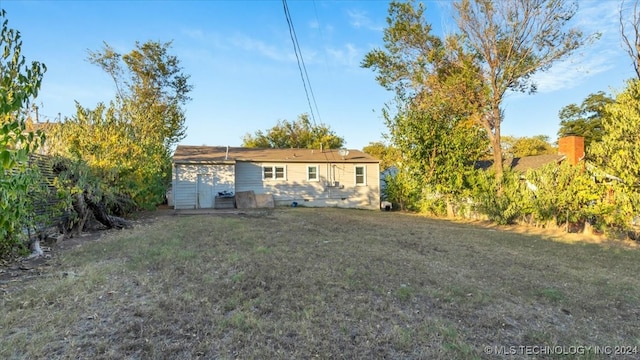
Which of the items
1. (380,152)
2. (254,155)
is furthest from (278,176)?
(380,152)

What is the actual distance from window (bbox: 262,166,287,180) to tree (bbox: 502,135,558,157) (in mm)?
29744

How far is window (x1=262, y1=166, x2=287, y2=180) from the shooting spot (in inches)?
724

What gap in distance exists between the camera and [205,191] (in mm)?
16859

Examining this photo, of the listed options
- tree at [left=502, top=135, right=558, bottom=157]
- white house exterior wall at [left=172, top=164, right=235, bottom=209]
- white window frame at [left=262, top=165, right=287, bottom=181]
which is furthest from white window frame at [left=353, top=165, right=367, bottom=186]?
tree at [left=502, top=135, right=558, bottom=157]

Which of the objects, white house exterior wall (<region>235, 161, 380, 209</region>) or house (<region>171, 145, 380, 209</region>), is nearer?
house (<region>171, 145, 380, 209</region>)

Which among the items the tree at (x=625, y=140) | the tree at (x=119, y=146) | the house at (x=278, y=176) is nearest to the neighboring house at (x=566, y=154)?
the house at (x=278, y=176)

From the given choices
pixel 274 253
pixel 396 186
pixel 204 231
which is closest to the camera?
pixel 274 253

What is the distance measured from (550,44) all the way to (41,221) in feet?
68.1

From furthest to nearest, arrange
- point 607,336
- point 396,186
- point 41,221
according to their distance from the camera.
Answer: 1. point 396,186
2. point 41,221
3. point 607,336

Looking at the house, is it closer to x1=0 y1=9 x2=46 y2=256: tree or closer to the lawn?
the lawn

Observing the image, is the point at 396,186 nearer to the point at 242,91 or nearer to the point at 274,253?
the point at 242,91

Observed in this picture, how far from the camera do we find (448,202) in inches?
646

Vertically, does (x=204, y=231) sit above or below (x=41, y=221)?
below

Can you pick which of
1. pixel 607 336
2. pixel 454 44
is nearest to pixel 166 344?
pixel 607 336
